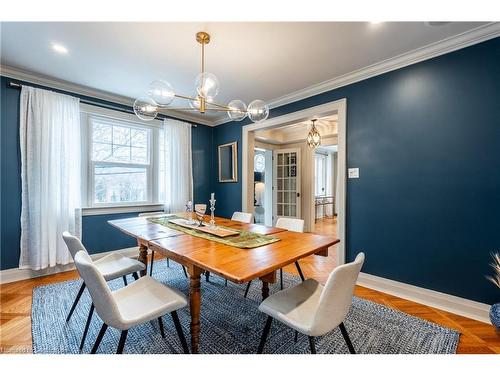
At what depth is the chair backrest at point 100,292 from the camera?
3.34 ft

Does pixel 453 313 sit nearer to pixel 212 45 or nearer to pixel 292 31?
pixel 292 31

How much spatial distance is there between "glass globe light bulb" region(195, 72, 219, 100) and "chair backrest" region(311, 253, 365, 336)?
161 cm

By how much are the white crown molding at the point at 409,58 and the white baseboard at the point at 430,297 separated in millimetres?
2252

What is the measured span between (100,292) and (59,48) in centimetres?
240

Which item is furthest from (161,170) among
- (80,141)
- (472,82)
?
(472,82)

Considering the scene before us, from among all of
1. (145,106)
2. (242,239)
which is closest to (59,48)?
(145,106)

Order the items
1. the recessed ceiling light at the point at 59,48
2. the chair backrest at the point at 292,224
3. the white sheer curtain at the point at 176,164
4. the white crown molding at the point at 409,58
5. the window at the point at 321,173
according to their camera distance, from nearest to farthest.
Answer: the white crown molding at the point at 409,58 → the recessed ceiling light at the point at 59,48 → the chair backrest at the point at 292,224 → the white sheer curtain at the point at 176,164 → the window at the point at 321,173

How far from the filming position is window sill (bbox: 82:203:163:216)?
3.16m

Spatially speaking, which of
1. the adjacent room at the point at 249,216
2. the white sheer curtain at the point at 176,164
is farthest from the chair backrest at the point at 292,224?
the white sheer curtain at the point at 176,164

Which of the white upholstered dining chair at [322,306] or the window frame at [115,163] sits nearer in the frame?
the white upholstered dining chair at [322,306]

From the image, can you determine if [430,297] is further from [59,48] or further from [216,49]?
[59,48]

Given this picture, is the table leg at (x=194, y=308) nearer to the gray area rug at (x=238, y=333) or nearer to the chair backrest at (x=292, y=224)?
the gray area rug at (x=238, y=333)

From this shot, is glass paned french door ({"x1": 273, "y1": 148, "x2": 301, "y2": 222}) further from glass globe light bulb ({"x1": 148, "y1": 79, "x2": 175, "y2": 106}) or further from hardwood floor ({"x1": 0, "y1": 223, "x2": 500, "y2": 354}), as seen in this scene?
glass globe light bulb ({"x1": 148, "y1": 79, "x2": 175, "y2": 106})
